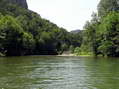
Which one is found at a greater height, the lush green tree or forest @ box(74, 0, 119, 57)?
the lush green tree

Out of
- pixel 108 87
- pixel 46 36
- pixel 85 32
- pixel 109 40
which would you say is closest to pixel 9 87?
pixel 108 87

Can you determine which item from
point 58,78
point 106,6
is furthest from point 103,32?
point 58,78

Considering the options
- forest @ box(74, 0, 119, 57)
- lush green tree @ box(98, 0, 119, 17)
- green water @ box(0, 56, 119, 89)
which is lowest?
green water @ box(0, 56, 119, 89)

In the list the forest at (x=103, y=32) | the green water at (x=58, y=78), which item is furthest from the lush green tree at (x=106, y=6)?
the green water at (x=58, y=78)

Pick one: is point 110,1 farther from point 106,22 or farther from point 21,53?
point 21,53

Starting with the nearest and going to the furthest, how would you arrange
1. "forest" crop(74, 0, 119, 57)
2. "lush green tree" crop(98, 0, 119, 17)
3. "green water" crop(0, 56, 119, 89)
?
1. "green water" crop(0, 56, 119, 89)
2. "forest" crop(74, 0, 119, 57)
3. "lush green tree" crop(98, 0, 119, 17)

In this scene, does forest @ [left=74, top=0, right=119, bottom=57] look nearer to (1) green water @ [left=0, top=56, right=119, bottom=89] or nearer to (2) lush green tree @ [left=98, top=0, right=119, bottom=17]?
(2) lush green tree @ [left=98, top=0, right=119, bottom=17]

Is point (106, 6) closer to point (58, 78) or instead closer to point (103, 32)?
point (103, 32)

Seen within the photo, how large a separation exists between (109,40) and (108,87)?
3491 inches

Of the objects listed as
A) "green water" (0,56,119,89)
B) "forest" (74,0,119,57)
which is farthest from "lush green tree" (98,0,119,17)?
"green water" (0,56,119,89)

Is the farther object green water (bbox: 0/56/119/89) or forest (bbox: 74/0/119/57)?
forest (bbox: 74/0/119/57)

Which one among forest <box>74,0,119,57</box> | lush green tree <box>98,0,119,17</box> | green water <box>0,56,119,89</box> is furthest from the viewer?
lush green tree <box>98,0,119,17</box>

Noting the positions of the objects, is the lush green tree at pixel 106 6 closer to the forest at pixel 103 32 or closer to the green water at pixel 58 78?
the forest at pixel 103 32

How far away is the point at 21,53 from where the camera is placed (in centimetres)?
13112
